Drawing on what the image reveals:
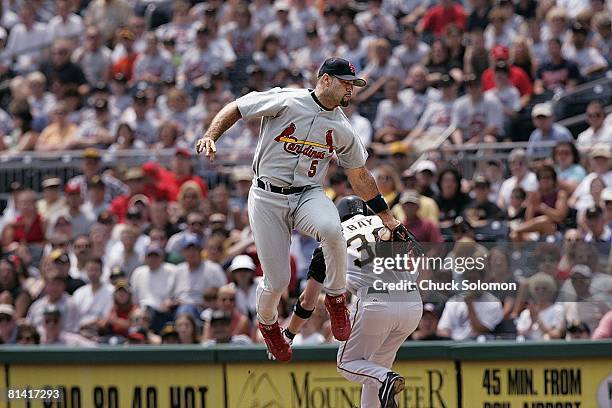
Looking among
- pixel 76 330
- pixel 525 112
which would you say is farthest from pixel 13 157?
pixel 525 112

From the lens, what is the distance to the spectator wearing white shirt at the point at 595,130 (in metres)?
14.9

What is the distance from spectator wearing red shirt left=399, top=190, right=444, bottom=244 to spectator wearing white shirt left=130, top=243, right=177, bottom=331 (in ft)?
8.36

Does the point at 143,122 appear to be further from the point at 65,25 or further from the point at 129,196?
the point at 65,25

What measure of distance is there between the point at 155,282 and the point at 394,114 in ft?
12.6

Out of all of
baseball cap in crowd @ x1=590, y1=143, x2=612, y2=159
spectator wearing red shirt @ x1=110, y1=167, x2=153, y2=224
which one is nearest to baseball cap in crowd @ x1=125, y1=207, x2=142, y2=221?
spectator wearing red shirt @ x1=110, y1=167, x2=153, y2=224

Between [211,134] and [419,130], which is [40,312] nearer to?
[419,130]

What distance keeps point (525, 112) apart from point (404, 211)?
2897 mm

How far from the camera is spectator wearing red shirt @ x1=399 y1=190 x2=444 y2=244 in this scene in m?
13.9

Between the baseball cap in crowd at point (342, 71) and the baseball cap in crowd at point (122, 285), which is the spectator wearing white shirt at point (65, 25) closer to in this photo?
the baseball cap in crowd at point (122, 285)

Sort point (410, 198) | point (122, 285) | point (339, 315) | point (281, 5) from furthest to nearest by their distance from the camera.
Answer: point (281, 5) → point (122, 285) → point (410, 198) → point (339, 315)

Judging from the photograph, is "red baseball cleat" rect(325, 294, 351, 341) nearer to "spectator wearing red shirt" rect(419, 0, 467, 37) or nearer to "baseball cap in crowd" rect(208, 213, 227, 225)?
"baseball cap in crowd" rect(208, 213, 227, 225)

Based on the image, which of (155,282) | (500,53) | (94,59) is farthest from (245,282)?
(94,59)

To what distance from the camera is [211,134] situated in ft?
29.8

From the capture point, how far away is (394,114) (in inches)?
659
